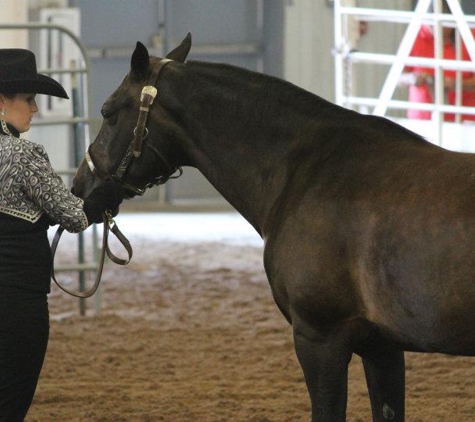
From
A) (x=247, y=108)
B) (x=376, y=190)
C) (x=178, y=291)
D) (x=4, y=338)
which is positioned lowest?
(x=178, y=291)

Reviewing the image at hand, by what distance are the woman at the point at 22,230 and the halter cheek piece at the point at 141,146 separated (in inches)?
10.9

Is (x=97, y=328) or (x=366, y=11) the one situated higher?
(x=366, y=11)

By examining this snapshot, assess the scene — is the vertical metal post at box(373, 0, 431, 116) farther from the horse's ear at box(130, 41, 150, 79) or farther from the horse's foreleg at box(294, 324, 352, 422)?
the horse's foreleg at box(294, 324, 352, 422)

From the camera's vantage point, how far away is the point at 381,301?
2.71 meters

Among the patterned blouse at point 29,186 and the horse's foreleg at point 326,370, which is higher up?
the patterned blouse at point 29,186

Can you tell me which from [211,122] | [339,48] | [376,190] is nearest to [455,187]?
[376,190]

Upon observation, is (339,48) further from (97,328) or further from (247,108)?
(247,108)

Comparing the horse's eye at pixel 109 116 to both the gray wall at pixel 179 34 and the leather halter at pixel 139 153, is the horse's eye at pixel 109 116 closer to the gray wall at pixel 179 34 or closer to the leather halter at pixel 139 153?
the leather halter at pixel 139 153

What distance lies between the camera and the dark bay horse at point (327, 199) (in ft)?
8.66

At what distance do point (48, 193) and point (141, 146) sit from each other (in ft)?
1.36

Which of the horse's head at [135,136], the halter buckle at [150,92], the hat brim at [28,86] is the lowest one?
the horse's head at [135,136]

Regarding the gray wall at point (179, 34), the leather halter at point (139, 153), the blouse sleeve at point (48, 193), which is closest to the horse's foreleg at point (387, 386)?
the leather halter at point (139, 153)

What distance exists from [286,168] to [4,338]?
965 mm

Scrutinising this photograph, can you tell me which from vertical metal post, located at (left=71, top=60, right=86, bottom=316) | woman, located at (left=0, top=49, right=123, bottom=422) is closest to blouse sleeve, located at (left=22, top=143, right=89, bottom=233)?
woman, located at (left=0, top=49, right=123, bottom=422)
